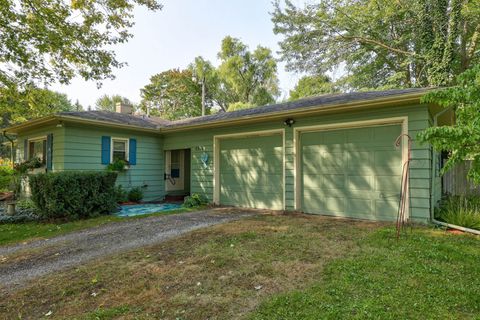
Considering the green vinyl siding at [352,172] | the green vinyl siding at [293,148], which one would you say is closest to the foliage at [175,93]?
the green vinyl siding at [293,148]

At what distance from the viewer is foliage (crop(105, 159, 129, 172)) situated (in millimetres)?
8539

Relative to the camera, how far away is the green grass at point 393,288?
2.26 m

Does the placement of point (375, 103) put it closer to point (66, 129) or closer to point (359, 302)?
point (359, 302)

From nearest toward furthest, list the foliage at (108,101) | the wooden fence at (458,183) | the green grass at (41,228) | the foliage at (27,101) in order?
1. the green grass at (41,228)
2. the wooden fence at (458,183)
3. the foliage at (27,101)
4. the foliage at (108,101)

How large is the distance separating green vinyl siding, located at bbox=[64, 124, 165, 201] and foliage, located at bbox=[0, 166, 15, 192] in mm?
4934

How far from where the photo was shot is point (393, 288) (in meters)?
2.65

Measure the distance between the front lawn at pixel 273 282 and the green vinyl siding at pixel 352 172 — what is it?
1510 millimetres

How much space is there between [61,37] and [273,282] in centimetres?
938

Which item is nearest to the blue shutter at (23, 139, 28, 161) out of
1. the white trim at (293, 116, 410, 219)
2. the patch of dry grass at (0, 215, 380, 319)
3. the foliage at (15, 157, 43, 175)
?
the foliage at (15, 157, 43, 175)

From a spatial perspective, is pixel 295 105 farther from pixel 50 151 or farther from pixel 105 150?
pixel 50 151

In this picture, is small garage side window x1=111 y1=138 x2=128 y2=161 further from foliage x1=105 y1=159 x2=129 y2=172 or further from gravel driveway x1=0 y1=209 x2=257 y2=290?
gravel driveway x1=0 y1=209 x2=257 y2=290

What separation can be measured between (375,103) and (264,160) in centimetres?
315

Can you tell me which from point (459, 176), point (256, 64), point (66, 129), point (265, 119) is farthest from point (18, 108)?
point (256, 64)

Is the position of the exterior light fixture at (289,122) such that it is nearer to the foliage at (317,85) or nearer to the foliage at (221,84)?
the foliage at (317,85)
